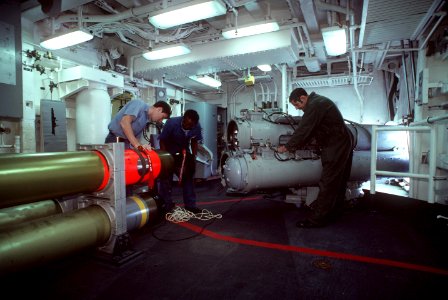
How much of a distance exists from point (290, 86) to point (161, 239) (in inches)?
253

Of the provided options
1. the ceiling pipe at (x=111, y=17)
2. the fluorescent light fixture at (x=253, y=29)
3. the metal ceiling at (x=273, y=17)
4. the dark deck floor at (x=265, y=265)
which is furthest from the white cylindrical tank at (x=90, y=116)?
the fluorescent light fixture at (x=253, y=29)

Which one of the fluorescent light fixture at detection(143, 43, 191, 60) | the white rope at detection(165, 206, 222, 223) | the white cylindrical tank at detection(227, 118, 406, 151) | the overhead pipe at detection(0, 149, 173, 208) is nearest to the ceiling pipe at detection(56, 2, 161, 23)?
the fluorescent light fixture at detection(143, 43, 191, 60)

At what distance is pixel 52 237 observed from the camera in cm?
190

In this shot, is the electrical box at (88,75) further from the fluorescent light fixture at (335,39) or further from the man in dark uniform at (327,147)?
the fluorescent light fixture at (335,39)

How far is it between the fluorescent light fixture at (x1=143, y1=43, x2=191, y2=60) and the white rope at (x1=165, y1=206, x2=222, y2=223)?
327 centimetres

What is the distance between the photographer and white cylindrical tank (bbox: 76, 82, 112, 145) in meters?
4.82

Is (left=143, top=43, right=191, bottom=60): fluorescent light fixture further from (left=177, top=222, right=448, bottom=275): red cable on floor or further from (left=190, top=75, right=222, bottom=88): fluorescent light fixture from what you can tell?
(left=177, top=222, right=448, bottom=275): red cable on floor

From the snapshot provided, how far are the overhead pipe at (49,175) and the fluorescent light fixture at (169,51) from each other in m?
3.45

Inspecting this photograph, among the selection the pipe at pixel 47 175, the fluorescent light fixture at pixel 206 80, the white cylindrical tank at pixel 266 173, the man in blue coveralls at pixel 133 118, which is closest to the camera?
the pipe at pixel 47 175

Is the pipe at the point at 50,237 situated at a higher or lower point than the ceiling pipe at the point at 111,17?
lower

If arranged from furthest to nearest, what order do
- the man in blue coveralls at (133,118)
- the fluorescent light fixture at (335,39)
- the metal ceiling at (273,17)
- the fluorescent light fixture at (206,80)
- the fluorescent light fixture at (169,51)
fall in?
the fluorescent light fixture at (206,80), the fluorescent light fixture at (169,51), the fluorescent light fixture at (335,39), the metal ceiling at (273,17), the man in blue coveralls at (133,118)

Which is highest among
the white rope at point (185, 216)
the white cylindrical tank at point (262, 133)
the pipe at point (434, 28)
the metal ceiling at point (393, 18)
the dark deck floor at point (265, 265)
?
the metal ceiling at point (393, 18)

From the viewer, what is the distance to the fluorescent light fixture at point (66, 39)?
14.7ft

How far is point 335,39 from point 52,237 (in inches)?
207
